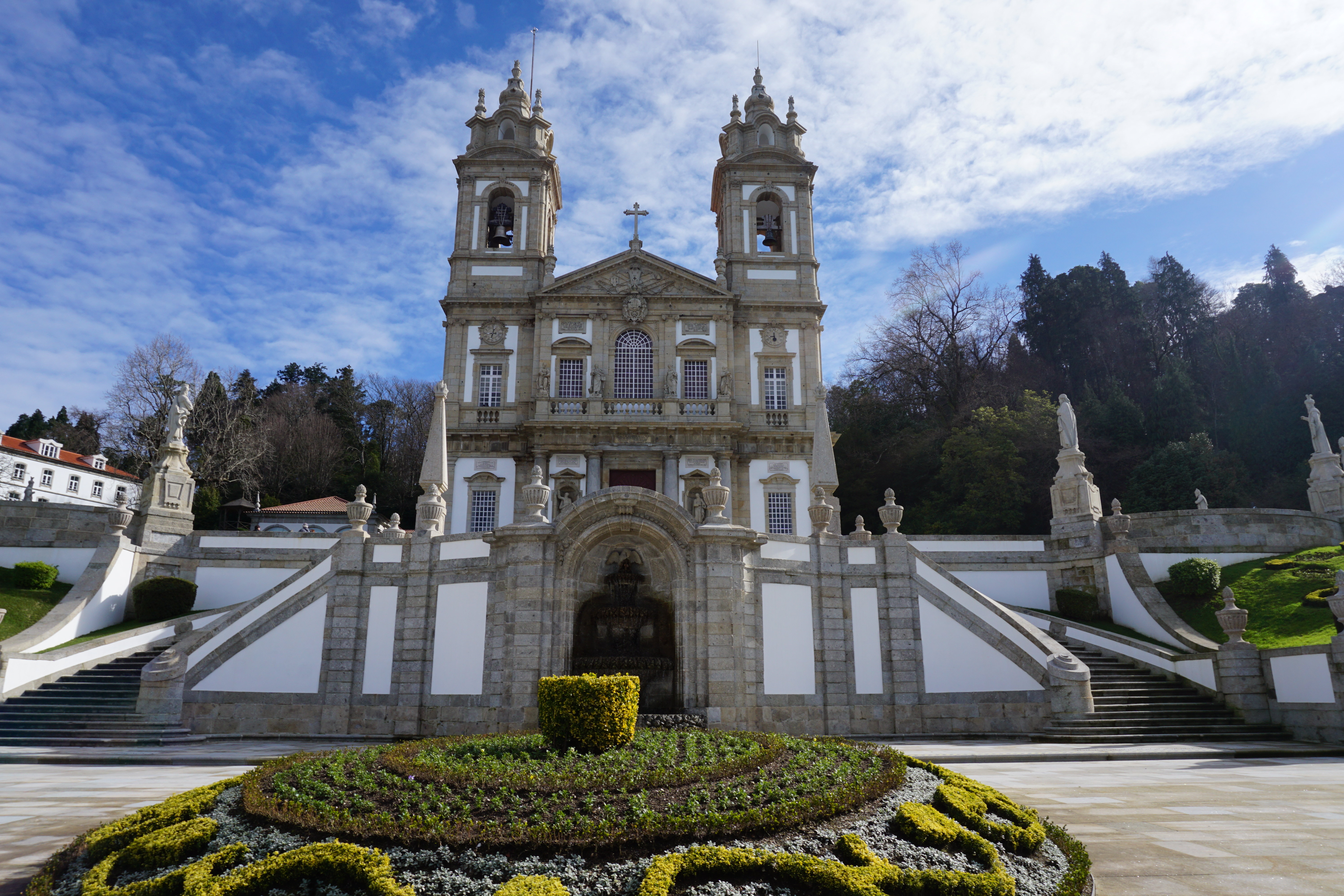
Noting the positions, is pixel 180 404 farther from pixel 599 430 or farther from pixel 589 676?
pixel 589 676

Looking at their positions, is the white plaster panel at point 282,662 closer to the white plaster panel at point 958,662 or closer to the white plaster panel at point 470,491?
the white plaster panel at point 958,662

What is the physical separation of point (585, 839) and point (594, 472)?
77.6 ft

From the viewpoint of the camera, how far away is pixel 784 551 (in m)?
15.8

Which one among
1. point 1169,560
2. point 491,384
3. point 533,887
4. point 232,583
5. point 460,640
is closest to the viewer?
point 533,887

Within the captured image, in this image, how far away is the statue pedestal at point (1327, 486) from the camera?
A: 24.4m

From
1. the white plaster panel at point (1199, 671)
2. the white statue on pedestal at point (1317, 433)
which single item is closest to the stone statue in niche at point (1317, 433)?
the white statue on pedestal at point (1317, 433)

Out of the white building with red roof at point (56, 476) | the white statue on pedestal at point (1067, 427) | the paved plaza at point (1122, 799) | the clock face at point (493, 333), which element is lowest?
the paved plaza at point (1122, 799)

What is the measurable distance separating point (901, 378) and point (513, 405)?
23264 millimetres

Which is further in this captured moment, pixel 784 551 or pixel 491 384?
pixel 491 384

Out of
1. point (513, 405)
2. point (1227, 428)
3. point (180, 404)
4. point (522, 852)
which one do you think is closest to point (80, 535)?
point (180, 404)

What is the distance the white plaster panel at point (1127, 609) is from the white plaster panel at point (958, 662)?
4906 mm

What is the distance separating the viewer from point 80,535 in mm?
20719

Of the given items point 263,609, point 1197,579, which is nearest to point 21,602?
point 263,609

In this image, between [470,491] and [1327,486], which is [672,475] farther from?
[1327,486]
